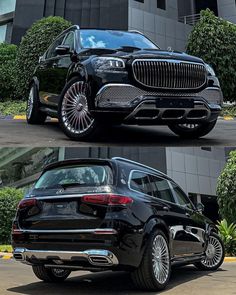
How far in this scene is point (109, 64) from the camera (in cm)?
570

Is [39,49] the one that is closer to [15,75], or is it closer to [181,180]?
[15,75]

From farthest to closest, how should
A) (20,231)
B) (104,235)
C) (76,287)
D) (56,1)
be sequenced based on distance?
(56,1) → (76,287) → (20,231) → (104,235)

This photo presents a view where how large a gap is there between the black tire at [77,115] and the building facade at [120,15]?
17.3 meters

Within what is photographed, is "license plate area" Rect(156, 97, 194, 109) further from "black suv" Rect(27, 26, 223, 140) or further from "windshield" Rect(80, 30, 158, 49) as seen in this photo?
"windshield" Rect(80, 30, 158, 49)

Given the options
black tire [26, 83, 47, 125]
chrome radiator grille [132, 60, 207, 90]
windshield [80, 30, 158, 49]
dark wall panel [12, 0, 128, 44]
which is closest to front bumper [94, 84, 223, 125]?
chrome radiator grille [132, 60, 207, 90]

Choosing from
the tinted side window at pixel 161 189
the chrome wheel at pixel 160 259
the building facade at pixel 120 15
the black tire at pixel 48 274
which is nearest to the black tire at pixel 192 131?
the tinted side window at pixel 161 189

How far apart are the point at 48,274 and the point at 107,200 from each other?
187cm

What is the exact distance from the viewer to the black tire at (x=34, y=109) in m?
8.57

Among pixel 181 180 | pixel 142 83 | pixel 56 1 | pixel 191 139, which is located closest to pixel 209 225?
pixel 191 139

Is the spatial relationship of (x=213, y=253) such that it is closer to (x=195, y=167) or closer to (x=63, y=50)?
(x=63, y=50)

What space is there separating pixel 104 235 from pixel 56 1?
2301 centimetres

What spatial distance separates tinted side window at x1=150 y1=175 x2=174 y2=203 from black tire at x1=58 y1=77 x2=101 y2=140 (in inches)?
52.0

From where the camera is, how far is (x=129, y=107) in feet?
18.2

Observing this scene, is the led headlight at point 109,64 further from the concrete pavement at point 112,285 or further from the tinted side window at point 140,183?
the concrete pavement at point 112,285
